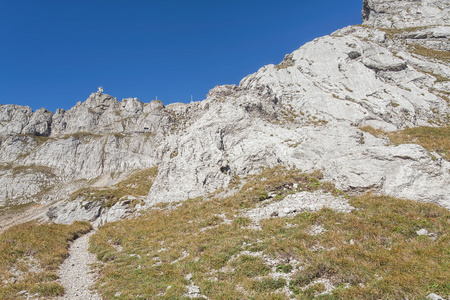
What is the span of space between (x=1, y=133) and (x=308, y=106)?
266 metres

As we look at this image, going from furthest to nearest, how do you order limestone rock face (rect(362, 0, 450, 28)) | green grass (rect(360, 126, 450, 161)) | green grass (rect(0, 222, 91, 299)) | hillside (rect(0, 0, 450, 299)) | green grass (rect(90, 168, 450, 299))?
1. limestone rock face (rect(362, 0, 450, 28))
2. green grass (rect(360, 126, 450, 161))
3. green grass (rect(0, 222, 91, 299))
4. hillside (rect(0, 0, 450, 299))
5. green grass (rect(90, 168, 450, 299))

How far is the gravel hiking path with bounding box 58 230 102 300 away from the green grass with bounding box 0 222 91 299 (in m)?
0.51

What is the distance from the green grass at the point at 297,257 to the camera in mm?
9320

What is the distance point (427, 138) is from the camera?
2575 cm

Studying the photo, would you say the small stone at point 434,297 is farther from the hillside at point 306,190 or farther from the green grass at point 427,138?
the green grass at point 427,138

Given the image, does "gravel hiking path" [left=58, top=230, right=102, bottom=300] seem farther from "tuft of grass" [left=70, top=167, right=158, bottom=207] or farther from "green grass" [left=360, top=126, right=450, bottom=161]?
"green grass" [left=360, top=126, right=450, bottom=161]

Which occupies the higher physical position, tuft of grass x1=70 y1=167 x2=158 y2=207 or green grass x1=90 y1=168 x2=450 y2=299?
tuft of grass x1=70 y1=167 x2=158 y2=207

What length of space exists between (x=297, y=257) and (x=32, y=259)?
2076 cm

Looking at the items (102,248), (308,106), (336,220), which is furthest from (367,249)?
(308,106)

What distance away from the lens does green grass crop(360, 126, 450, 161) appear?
21500 mm

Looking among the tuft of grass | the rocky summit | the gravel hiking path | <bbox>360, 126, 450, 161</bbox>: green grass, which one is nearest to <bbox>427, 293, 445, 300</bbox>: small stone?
the rocky summit

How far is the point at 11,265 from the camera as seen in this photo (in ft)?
52.4

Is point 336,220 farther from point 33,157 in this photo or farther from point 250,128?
point 33,157

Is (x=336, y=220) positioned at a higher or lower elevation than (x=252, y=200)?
lower
